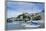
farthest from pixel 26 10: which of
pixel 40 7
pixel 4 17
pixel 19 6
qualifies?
pixel 4 17

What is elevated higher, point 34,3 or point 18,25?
point 34,3

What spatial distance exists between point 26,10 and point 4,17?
1.22ft

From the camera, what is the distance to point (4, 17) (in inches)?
59.2

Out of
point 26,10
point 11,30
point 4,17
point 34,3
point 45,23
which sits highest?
point 34,3

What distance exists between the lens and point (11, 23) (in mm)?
1535

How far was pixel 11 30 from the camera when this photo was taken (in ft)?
5.04

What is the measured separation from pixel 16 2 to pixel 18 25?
0.37 metres

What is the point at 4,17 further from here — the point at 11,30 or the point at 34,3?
the point at 34,3
